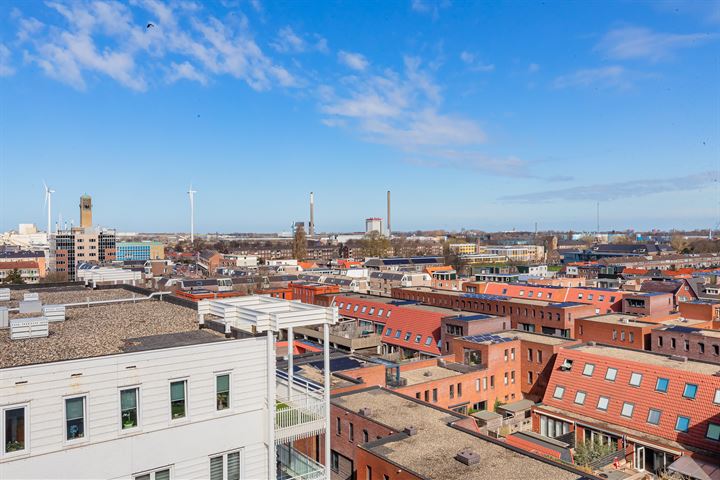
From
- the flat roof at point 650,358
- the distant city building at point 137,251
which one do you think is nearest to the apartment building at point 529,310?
the flat roof at point 650,358

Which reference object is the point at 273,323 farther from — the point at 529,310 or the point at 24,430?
the point at 529,310

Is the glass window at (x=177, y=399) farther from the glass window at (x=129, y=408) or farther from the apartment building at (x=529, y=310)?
the apartment building at (x=529, y=310)

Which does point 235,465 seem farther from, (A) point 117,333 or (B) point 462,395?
(B) point 462,395

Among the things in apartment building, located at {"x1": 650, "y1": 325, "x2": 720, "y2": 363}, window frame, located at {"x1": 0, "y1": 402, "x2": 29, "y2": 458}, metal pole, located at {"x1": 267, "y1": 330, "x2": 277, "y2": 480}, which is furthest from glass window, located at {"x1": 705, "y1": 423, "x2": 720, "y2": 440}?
window frame, located at {"x1": 0, "y1": 402, "x2": 29, "y2": 458}

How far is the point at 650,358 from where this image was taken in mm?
33688

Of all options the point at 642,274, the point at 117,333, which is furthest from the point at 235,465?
the point at 642,274

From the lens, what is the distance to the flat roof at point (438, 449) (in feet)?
56.6

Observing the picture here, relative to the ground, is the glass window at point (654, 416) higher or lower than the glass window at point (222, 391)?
lower

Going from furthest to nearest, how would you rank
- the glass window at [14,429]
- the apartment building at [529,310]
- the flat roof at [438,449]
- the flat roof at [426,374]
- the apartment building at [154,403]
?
the apartment building at [529,310], the flat roof at [426,374], the flat roof at [438,449], the apartment building at [154,403], the glass window at [14,429]

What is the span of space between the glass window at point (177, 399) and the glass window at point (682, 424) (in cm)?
2667

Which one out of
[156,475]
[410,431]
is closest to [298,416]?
[156,475]

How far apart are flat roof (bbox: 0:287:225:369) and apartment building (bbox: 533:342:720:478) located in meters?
23.6

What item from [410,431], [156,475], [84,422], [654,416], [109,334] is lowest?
[654,416]

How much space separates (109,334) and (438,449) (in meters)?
12.8
